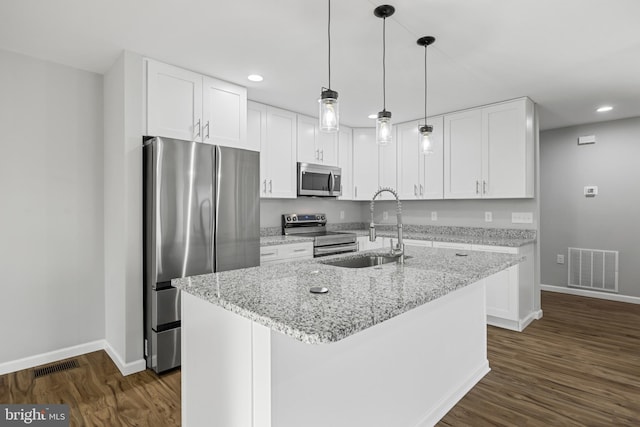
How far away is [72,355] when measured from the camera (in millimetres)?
2801

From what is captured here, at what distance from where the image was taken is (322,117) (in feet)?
5.65

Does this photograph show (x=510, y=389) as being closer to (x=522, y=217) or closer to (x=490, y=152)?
(x=522, y=217)

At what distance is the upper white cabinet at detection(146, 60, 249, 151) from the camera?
2646 mm

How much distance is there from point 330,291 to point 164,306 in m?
1.73

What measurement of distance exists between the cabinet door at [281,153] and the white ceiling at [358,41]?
1.60 ft

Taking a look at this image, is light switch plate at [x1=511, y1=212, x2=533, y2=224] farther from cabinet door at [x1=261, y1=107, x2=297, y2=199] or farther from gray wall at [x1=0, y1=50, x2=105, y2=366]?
gray wall at [x1=0, y1=50, x2=105, y2=366]

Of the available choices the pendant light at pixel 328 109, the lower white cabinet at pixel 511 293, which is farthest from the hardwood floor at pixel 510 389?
the pendant light at pixel 328 109

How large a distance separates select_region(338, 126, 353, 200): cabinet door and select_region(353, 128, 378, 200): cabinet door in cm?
7

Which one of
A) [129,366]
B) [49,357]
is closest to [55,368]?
[49,357]

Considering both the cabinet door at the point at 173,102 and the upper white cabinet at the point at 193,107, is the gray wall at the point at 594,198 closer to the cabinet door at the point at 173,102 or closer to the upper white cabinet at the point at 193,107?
the upper white cabinet at the point at 193,107

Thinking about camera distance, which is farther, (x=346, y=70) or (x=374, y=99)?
(x=374, y=99)

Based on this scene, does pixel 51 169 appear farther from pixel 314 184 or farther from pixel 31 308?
pixel 314 184

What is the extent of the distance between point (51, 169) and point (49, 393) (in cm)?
169

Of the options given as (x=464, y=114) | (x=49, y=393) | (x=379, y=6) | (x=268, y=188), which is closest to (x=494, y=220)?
(x=464, y=114)
